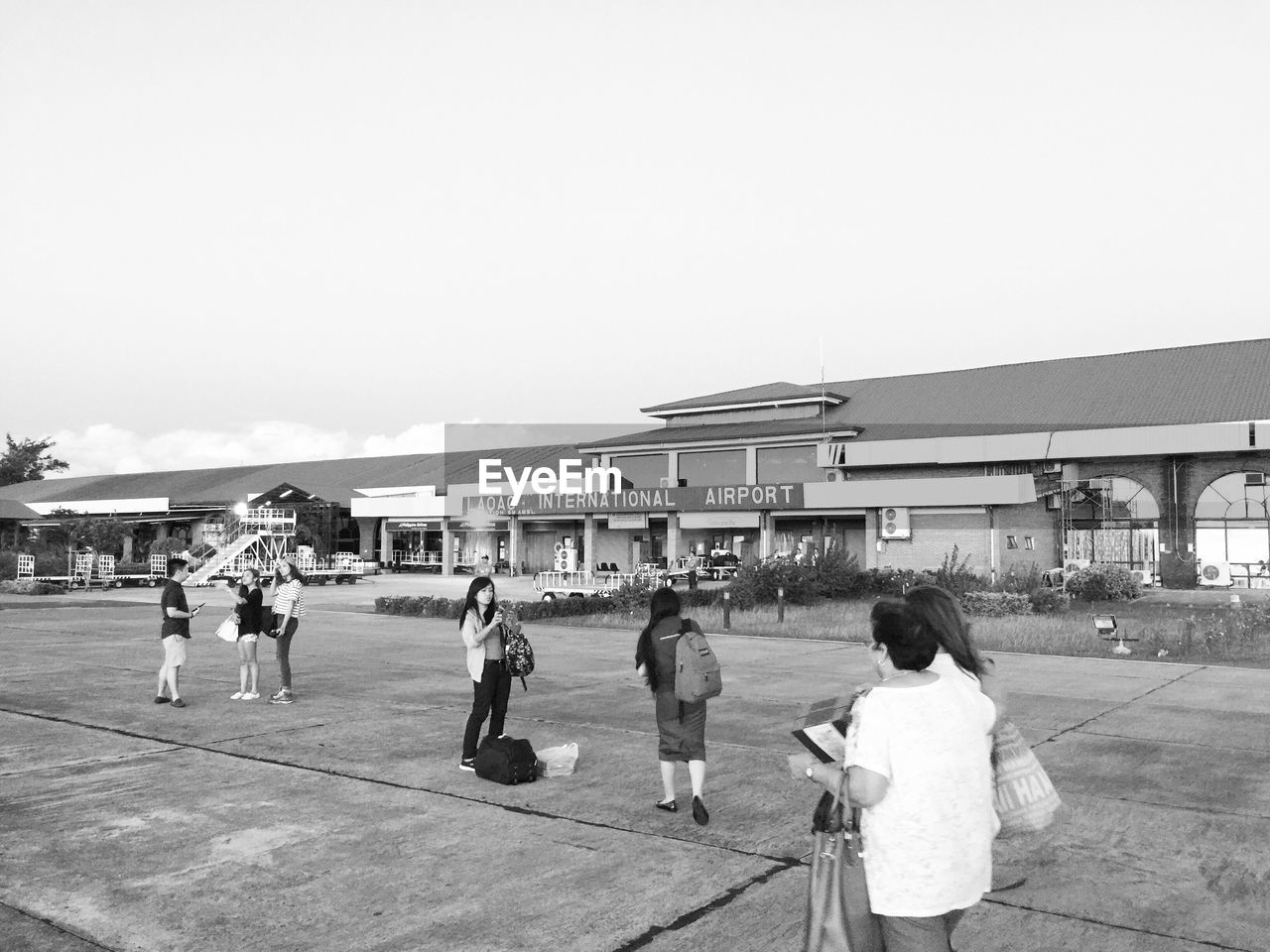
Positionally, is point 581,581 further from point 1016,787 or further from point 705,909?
point 1016,787

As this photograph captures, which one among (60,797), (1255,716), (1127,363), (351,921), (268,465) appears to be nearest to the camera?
(351,921)

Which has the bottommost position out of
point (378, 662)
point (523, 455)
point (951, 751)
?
point (378, 662)

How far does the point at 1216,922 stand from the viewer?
5293mm

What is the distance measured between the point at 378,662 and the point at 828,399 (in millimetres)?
35855

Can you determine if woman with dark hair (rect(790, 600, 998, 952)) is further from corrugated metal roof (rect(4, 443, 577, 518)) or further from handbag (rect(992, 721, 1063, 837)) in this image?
corrugated metal roof (rect(4, 443, 577, 518))

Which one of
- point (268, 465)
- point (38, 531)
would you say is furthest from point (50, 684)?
point (268, 465)

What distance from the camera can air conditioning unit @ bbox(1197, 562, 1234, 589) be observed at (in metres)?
35.0

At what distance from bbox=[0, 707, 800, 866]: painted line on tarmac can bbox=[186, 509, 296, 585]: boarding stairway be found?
37.4 m

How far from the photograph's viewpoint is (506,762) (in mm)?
8125

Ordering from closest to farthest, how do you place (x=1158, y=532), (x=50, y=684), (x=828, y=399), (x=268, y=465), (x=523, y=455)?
(x=50, y=684) → (x=1158, y=532) → (x=828, y=399) → (x=523, y=455) → (x=268, y=465)

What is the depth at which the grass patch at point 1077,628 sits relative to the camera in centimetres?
1830

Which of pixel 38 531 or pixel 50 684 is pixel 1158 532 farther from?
pixel 38 531

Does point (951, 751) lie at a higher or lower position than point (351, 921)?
higher

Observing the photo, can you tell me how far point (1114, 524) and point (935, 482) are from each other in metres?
6.84
